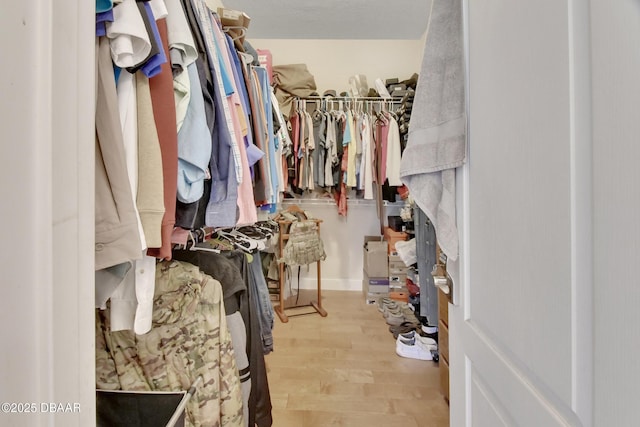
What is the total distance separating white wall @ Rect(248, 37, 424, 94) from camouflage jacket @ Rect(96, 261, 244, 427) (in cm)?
293

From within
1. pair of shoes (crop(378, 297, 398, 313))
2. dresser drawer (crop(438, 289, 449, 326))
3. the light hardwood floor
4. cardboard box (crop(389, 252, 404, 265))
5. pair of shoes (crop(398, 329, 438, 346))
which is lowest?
the light hardwood floor

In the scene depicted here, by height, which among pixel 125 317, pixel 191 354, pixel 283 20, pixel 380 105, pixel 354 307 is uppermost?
pixel 283 20

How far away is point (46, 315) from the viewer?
0.31m

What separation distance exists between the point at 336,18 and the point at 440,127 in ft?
8.64

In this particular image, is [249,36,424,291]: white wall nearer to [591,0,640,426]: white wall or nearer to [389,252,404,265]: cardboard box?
[389,252,404,265]: cardboard box

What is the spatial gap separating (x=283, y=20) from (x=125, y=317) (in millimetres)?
3046

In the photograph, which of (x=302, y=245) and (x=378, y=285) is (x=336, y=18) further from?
(x=378, y=285)

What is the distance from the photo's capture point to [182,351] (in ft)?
2.85

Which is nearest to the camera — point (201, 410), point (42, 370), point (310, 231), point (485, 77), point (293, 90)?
point (42, 370)

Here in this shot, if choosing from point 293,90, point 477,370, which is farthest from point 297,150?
point 477,370

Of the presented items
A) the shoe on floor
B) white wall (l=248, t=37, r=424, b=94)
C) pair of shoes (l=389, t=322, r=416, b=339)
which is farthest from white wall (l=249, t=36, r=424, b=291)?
pair of shoes (l=389, t=322, r=416, b=339)

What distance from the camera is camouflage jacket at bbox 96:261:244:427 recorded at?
83 cm

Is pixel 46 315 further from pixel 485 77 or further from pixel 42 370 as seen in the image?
pixel 485 77

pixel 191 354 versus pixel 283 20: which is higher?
pixel 283 20
